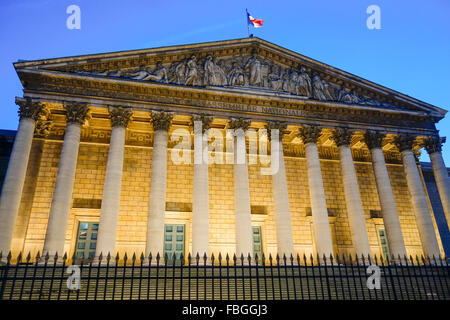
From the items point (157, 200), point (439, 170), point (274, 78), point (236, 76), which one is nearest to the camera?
point (157, 200)

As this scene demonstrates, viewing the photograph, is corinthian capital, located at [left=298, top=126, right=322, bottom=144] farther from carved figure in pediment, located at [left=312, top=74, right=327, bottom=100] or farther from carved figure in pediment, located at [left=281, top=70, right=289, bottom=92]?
carved figure in pediment, located at [left=281, top=70, right=289, bottom=92]

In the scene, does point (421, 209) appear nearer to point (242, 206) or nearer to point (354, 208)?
point (354, 208)

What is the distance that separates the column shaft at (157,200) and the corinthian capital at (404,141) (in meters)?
12.4

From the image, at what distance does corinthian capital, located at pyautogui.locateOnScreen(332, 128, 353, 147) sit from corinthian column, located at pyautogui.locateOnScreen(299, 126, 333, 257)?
0.98 meters

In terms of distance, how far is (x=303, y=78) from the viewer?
1809 cm

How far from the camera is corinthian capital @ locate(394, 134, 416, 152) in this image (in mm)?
18422

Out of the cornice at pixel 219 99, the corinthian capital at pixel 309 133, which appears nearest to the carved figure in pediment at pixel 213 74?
the cornice at pixel 219 99

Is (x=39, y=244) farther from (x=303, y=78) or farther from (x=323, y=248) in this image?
(x=303, y=78)

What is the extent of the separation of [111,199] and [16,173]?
12.6 ft

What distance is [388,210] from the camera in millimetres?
16406

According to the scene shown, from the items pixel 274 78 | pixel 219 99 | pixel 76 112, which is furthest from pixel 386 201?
pixel 76 112

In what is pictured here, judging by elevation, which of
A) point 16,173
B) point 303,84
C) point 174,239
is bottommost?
point 174,239

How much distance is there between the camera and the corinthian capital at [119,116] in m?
15.3

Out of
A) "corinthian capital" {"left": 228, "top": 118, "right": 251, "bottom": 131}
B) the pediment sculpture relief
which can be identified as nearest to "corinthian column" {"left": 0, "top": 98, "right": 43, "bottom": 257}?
the pediment sculpture relief
